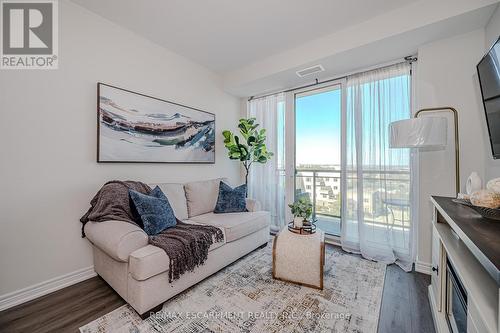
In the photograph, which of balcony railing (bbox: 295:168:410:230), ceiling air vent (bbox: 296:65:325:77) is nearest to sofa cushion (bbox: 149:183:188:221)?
balcony railing (bbox: 295:168:410:230)

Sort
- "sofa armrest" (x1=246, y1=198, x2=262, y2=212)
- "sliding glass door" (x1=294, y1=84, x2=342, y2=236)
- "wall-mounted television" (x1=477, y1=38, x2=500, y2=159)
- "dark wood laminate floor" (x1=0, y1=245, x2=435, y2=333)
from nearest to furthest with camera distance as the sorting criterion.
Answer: "wall-mounted television" (x1=477, y1=38, x2=500, y2=159), "dark wood laminate floor" (x1=0, y1=245, x2=435, y2=333), "sofa armrest" (x1=246, y1=198, x2=262, y2=212), "sliding glass door" (x1=294, y1=84, x2=342, y2=236)

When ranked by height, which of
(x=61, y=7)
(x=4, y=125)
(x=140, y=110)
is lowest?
(x=4, y=125)

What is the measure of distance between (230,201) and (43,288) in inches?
77.5

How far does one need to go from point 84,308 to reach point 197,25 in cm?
292

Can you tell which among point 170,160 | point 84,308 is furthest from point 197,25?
point 84,308

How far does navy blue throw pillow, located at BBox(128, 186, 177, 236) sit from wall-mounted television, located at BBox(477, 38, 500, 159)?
268 centimetres

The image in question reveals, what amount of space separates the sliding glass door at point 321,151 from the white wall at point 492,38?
4.69 ft

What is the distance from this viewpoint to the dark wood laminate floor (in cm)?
153

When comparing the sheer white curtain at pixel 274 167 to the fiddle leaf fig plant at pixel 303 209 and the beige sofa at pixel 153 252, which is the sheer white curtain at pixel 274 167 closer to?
the beige sofa at pixel 153 252

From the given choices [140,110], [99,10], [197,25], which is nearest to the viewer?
[99,10]

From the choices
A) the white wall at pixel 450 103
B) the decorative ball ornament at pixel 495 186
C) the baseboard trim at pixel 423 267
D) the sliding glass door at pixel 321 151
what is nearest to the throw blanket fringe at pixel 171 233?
the sliding glass door at pixel 321 151

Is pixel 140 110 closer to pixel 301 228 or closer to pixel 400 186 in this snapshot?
pixel 301 228

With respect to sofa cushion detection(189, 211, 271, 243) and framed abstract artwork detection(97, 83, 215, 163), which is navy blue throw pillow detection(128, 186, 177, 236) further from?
framed abstract artwork detection(97, 83, 215, 163)

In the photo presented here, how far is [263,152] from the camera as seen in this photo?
140 inches
